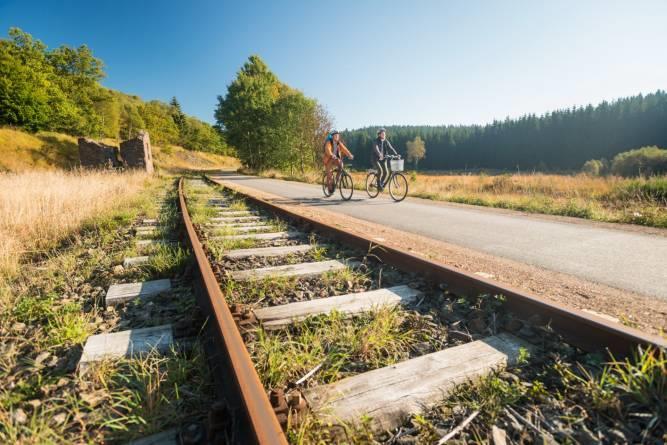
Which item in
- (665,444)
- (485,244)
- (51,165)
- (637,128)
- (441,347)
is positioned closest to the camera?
(665,444)

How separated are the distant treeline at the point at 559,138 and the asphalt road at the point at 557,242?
77539 millimetres

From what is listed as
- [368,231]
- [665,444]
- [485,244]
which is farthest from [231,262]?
[485,244]

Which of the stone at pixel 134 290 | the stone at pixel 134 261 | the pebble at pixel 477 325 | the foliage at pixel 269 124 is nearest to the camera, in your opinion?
the pebble at pixel 477 325

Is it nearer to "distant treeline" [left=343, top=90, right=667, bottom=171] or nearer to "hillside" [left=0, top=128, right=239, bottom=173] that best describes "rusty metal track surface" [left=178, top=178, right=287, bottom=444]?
"hillside" [left=0, top=128, right=239, bottom=173]

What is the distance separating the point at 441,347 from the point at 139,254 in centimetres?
322

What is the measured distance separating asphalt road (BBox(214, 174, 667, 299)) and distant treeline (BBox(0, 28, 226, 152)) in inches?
1530

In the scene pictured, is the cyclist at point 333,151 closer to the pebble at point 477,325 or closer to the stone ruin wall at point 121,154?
the pebble at point 477,325

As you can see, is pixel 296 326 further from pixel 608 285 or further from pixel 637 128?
pixel 637 128

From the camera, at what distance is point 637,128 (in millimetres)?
75062

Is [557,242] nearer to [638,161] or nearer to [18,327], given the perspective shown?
[18,327]

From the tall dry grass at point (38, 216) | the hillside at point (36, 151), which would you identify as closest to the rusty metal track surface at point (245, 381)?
the tall dry grass at point (38, 216)

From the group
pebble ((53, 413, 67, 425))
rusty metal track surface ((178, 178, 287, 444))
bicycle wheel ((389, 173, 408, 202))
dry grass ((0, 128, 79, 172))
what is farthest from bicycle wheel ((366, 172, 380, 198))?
dry grass ((0, 128, 79, 172))

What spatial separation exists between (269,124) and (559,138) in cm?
8510

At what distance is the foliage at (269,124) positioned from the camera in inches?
1203
